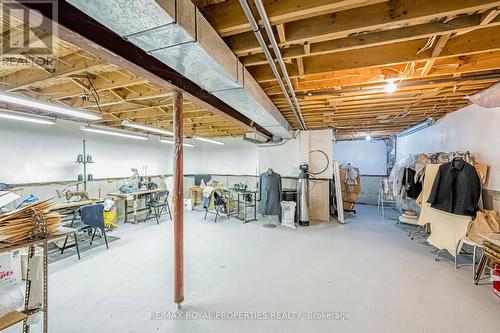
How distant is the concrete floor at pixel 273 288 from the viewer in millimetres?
1967

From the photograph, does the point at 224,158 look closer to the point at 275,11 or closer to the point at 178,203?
the point at 178,203

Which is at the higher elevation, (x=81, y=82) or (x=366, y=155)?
(x=81, y=82)

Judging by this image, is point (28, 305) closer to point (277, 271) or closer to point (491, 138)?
point (277, 271)

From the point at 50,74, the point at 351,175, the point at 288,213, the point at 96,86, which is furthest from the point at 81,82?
the point at 351,175

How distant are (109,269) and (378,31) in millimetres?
4028

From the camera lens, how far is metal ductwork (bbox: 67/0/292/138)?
110 centimetres

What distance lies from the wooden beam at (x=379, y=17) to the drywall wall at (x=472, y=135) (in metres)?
2.49

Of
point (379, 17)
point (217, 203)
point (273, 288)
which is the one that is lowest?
point (273, 288)

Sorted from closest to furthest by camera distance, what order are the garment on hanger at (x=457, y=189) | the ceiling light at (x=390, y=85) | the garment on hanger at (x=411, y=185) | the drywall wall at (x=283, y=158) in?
the ceiling light at (x=390, y=85) → the garment on hanger at (x=457, y=189) → the garment on hanger at (x=411, y=185) → the drywall wall at (x=283, y=158)

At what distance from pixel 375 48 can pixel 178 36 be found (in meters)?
2.00

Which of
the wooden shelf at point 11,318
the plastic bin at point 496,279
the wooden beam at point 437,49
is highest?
the wooden beam at point 437,49

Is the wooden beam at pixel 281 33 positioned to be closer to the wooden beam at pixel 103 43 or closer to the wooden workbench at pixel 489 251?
the wooden beam at pixel 103 43

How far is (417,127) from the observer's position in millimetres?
5426

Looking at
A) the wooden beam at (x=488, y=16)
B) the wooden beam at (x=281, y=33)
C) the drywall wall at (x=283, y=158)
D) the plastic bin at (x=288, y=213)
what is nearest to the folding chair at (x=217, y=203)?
the drywall wall at (x=283, y=158)
